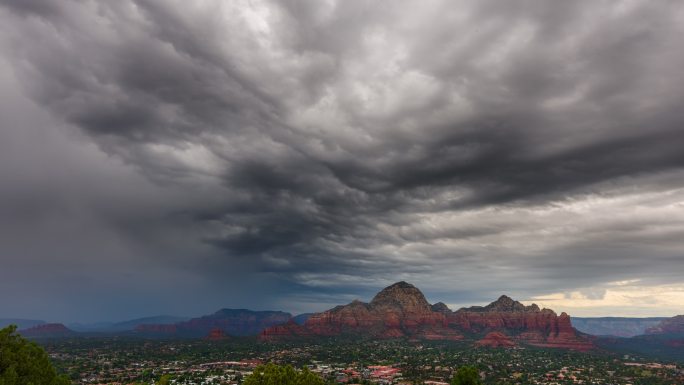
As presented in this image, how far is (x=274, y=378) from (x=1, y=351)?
27.6 metres

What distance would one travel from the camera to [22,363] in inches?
1599

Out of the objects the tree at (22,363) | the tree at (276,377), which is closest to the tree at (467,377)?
the tree at (276,377)

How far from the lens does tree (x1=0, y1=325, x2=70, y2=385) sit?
128 ft

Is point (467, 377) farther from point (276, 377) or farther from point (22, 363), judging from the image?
point (22, 363)

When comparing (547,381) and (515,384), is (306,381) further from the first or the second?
(547,381)

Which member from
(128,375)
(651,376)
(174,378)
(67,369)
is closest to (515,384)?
(651,376)

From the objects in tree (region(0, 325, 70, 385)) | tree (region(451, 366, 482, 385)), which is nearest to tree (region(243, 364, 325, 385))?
tree (region(0, 325, 70, 385))

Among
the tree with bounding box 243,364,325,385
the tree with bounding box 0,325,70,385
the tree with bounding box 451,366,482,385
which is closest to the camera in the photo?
the tree with bounding box 0,325,70,385

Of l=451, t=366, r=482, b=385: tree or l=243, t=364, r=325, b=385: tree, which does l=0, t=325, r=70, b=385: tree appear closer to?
l=243, t=364, r=325, b=385: tree

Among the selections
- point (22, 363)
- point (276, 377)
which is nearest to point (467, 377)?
point (276, 377)

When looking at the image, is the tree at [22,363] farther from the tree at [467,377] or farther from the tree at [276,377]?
the tree at [467,377]

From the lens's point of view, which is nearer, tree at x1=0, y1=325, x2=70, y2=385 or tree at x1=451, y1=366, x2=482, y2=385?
tree at x1=0, y1=325, x2=70, y2=385

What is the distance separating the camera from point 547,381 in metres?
160

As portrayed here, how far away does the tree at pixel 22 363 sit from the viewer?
3912 cm
